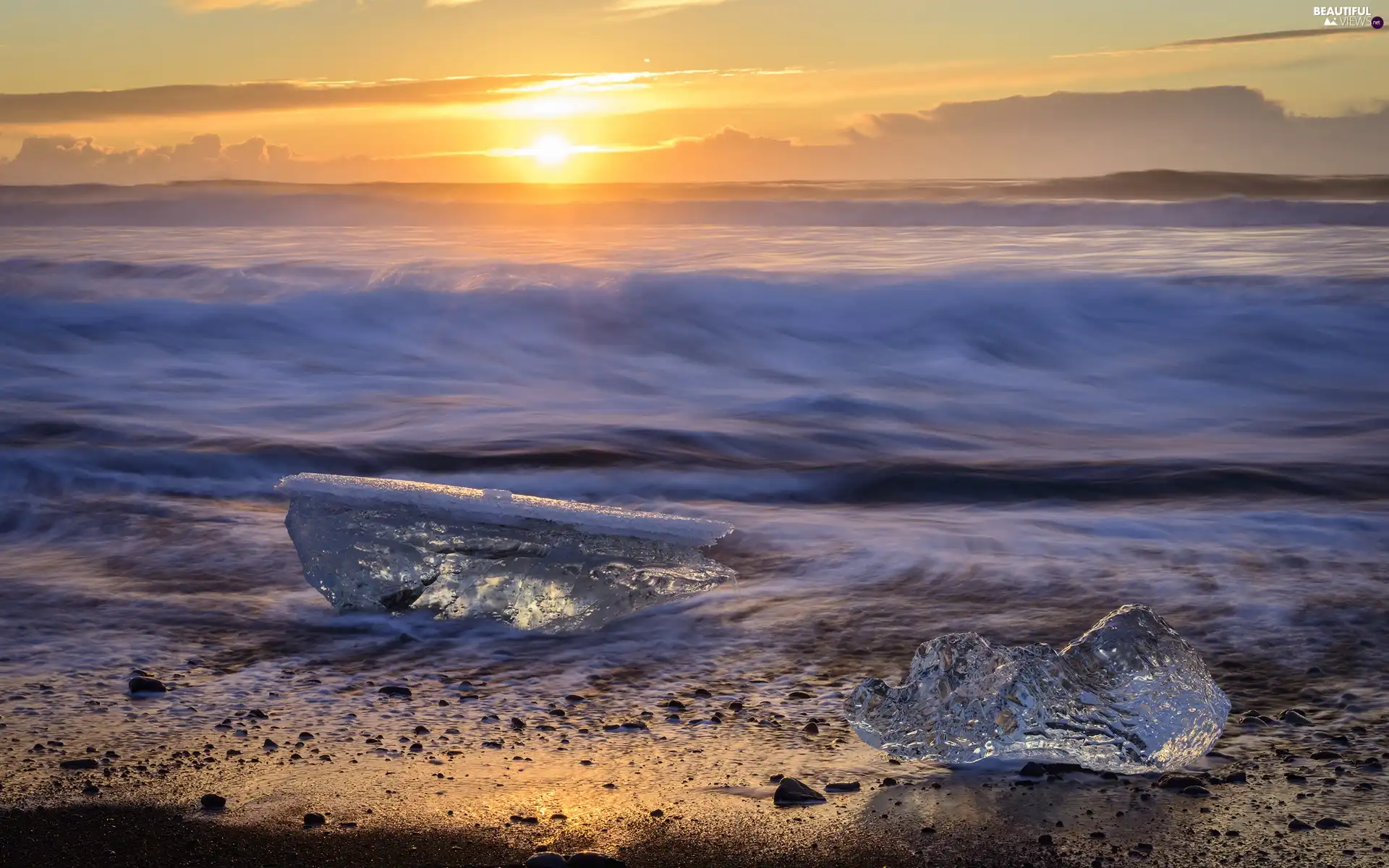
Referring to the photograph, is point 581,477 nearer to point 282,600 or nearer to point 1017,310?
point 282,600

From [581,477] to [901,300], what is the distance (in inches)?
327

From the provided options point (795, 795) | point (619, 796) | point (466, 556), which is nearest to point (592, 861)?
point (619, 796)

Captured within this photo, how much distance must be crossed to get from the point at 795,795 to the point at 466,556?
2.02 meters

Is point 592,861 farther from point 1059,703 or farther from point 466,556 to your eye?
point 466,556

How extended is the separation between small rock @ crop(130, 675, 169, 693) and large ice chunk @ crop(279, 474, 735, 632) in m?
0.89

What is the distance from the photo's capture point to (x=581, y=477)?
26.5ft

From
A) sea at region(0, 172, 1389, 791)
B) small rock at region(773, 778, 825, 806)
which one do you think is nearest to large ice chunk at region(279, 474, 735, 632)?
sea at region(0, 172, 1389, 791)

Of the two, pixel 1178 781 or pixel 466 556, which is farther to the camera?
pixel 466 556

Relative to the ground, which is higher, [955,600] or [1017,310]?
[1017,310]

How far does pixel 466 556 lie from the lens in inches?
180

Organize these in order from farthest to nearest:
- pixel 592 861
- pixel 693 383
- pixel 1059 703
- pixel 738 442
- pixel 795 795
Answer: pixel 693 383 → pixel 738 442 → pixel 1059 703 → pixel 795 795 → pixel 592 861

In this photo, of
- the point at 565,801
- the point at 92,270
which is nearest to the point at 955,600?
the point at 565,801

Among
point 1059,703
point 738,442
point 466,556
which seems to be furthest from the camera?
point 738,442

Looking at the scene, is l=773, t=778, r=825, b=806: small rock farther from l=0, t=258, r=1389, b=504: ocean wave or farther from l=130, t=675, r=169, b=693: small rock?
l=0, t=258, r=1389, b=504: ocean wave
